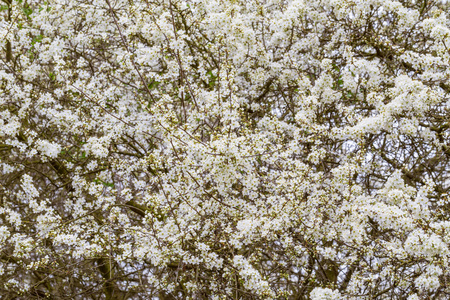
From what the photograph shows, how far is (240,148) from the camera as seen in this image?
399cm

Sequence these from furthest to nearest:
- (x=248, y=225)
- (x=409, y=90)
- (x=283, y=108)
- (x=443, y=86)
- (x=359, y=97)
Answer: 1. (x=283, y=108)
2. (x=359, y=97)
3. (x=443, y=86)
4. (x=409, y=90)
5. (x=248, y=225)

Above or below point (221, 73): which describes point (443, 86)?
above

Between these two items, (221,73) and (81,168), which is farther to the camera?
(81,168)

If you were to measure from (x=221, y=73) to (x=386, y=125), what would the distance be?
63.9 inches

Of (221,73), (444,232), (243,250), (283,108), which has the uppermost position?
(283,108)

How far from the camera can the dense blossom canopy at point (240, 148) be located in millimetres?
4078

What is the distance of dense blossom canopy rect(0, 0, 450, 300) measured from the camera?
13.4 ft

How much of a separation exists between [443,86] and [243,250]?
2.76m

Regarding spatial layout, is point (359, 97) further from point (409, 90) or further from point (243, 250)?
point (243, 250)

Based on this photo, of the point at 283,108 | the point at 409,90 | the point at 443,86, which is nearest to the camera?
the point at 409,90

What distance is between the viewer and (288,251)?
439 cm

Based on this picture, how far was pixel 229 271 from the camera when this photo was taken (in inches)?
170

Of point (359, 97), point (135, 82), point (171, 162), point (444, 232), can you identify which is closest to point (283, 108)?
point (359, 97)

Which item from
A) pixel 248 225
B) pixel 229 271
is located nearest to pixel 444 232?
pixel 248 225
